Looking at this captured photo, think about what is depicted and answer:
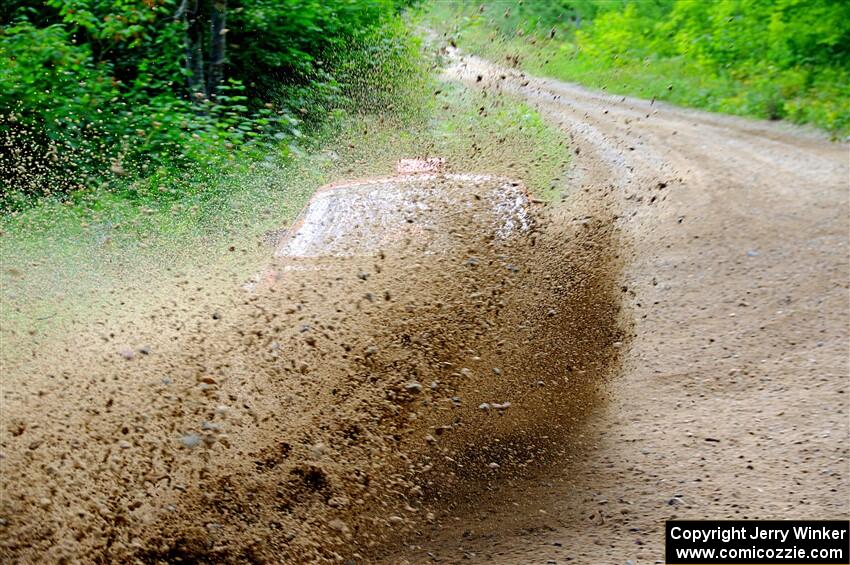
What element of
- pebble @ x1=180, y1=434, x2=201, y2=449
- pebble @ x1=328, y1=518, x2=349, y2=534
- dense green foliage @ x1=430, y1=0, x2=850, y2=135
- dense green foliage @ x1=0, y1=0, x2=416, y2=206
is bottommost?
pebble @ x1=328, y1=518, x2=349, y2=534

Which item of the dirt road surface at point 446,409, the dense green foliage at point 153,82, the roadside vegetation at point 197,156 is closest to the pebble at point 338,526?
the dirt road surface at point 446,409

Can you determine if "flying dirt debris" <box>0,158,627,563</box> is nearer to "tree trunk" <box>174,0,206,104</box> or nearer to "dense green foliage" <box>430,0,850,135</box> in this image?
"tree trunk" <box>174,0,206,104</box>

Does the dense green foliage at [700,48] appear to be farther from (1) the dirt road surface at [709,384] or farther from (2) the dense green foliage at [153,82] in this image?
(1) the dirt road surface at [709,384]

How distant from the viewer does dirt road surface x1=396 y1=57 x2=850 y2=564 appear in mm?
3348

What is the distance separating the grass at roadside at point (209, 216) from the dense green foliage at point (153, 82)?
0.36 m

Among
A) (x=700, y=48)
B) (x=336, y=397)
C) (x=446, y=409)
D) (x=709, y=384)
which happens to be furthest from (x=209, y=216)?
(x=700, y=48)

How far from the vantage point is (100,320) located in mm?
5086

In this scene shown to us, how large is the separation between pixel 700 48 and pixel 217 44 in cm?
1212

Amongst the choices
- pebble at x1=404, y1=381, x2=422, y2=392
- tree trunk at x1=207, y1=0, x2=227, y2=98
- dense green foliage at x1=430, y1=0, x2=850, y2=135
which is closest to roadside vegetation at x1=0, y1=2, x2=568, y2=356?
tree trunk at x1=207, y1=0, x2=227, y2=98

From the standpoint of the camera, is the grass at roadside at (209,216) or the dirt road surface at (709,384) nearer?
the dirt road surface at (709,384)

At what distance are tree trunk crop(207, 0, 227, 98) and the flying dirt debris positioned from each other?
340 cm

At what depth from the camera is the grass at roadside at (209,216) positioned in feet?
17.8

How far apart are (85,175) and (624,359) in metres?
5.65

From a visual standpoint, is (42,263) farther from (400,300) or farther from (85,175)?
(400,300)
